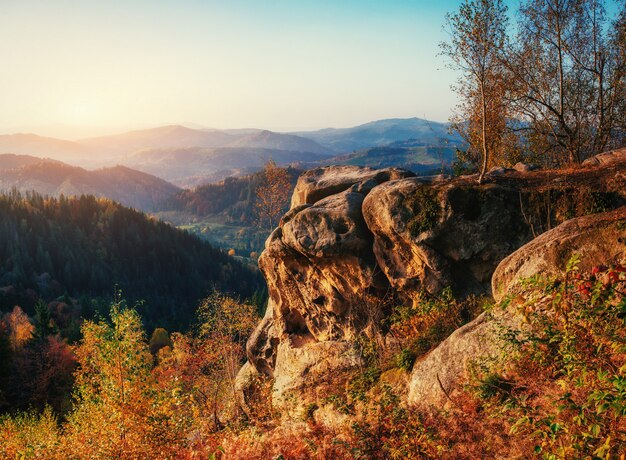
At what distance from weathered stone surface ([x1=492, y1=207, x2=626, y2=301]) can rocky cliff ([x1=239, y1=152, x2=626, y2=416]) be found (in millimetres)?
86

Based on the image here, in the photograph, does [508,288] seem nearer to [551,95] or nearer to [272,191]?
[551,95]

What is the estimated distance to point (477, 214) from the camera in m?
21.3

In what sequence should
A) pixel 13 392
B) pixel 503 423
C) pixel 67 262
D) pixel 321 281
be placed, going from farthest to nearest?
pixel 67 262 < pixel 13 392 < pixel 321 281 < pixel 503 423

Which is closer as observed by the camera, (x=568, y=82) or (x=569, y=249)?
(x=569, y=249)

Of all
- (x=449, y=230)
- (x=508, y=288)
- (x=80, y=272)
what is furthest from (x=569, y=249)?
(x=80, y=272)

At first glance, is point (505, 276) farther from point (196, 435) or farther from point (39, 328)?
point (39, 328)

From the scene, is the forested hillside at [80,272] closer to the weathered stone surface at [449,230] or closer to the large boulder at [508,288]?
the weathered stone surface at [449,230]

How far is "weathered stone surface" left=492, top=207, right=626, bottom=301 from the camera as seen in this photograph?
13109 millimetres

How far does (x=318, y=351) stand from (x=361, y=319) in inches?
143

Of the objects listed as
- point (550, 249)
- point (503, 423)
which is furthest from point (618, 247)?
point (503, 423)

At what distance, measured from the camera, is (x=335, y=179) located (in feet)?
104

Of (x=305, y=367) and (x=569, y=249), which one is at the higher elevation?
(x=569, y=249)

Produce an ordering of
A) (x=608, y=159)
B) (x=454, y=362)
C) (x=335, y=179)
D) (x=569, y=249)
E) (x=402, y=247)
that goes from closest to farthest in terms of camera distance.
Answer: (x=569, y=249)
(x=454, y=362)
(x=608, y=159)
(x=402, y=247)
(x=335, y=179)

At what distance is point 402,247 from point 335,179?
10159 millimetres
